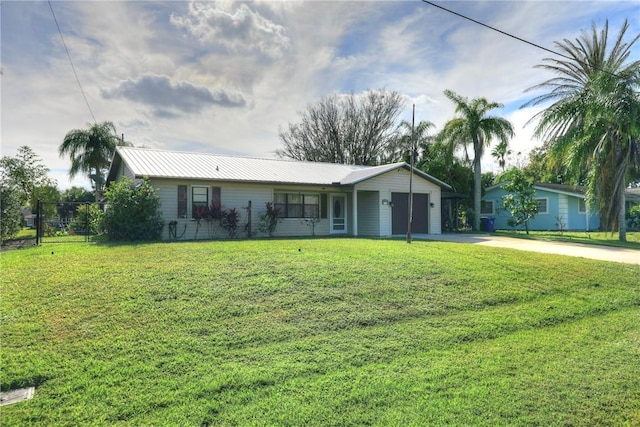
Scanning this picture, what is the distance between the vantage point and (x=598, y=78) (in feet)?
52.7

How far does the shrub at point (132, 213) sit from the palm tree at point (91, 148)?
16.0 m

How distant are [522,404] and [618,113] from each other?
55.7 feet

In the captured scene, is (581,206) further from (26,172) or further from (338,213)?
(26,172)

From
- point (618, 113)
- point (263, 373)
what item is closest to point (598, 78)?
point (618, 113)

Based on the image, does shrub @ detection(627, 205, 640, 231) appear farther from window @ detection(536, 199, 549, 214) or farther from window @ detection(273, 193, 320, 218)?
window @ detection(273, 193, 320, 218)

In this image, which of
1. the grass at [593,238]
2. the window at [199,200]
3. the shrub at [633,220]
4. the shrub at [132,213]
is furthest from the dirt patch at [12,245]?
the shrub at [633,220]

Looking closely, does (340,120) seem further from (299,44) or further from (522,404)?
(522,404)

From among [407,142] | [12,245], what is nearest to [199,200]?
[12,245]

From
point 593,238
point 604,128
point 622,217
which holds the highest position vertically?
point 604,128

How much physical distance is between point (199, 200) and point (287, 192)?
4.27 meters

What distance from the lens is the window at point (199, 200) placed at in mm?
14883

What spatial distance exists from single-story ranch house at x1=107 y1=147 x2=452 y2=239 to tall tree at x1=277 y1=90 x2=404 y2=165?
17364 millimetres

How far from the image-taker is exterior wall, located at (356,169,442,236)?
18250mm

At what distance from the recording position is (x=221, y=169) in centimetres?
1661
